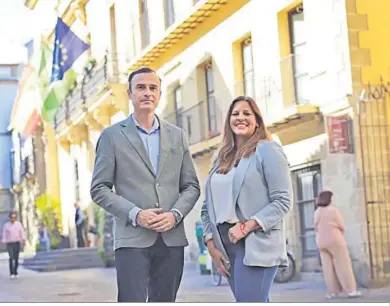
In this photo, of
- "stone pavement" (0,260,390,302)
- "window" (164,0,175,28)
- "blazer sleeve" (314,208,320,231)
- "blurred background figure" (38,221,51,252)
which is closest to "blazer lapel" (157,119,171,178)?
"stone pavement" (0,260,390,302)

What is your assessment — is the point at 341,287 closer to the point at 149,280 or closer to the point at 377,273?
the point at 377,273

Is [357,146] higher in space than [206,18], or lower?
lower

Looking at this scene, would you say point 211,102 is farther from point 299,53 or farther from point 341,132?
point 341,132

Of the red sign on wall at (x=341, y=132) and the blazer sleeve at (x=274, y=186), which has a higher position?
the red sign on wall at (x=341, y=132)

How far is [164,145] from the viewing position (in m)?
2.67

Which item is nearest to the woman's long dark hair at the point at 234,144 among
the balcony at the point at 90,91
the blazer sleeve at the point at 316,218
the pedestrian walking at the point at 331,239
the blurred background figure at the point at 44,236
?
the balcony at the point at 90,91

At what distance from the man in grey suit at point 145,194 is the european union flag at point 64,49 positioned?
259cm

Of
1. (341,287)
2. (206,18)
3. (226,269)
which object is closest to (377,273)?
(341,287)

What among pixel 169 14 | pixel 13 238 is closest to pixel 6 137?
pixel 13 238

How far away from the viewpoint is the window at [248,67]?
5.93 m

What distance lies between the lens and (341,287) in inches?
207

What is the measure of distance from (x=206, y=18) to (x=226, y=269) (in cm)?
391

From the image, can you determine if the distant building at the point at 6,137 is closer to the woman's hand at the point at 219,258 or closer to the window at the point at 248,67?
the window at the point at 248,67

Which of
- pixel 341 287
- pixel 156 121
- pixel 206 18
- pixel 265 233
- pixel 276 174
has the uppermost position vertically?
pixel 206 18
